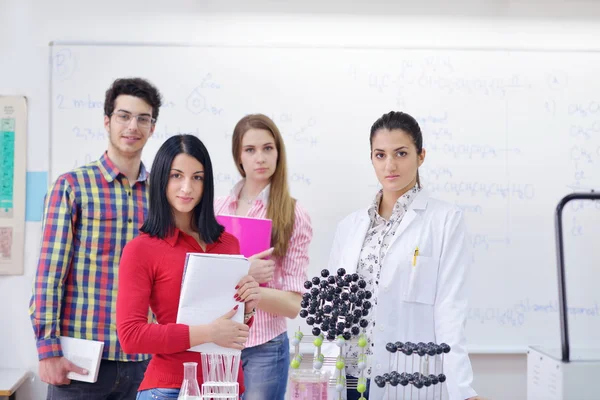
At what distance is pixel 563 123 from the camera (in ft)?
10.1

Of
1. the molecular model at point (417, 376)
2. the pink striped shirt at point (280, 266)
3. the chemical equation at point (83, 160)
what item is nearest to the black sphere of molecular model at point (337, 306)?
the molecular model at point (417, 376)

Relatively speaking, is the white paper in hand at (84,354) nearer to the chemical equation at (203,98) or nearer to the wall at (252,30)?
the wall at (252,30)

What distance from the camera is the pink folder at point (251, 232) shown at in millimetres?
2021

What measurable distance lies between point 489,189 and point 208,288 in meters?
2.03

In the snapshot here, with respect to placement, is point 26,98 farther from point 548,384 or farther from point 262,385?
point 548,384

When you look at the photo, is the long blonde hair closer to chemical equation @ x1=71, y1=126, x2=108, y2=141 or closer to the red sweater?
the red sweater

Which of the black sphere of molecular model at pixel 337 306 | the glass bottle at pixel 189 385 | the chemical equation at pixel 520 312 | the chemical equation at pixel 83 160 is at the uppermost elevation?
the chemical equation at pixel 83 160

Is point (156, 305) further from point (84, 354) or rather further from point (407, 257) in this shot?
point (407, 257)

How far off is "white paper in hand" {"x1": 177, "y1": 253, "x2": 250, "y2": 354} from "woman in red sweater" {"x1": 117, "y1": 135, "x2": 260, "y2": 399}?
0.8 inches

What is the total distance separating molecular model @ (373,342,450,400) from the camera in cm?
137

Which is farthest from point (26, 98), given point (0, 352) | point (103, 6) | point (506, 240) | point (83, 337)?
point (506, 240)

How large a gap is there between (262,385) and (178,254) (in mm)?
816

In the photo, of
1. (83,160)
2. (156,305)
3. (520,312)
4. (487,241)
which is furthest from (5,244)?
(520,312)

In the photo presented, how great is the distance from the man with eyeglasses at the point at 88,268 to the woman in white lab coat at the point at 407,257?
2.64 ft
